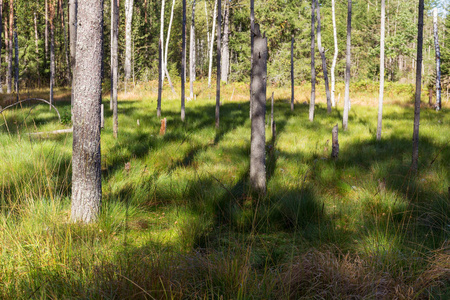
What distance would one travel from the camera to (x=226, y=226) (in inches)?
145

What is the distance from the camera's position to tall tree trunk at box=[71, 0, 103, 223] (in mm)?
3189

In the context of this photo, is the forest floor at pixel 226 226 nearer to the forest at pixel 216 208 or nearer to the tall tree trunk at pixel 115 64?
the forest at pixel 216 208

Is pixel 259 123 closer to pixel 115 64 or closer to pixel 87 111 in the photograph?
pixel 87 111

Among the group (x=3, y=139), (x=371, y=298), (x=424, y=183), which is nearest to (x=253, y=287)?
(x=371, y=298)

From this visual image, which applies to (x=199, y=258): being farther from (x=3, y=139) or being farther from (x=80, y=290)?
(x=3, y=139)

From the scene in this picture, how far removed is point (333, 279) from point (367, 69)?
41.6m

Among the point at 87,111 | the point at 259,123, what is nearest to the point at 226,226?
the point at 259,123

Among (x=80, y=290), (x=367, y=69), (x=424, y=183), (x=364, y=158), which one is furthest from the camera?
(x=367, y=69)

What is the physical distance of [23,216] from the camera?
2932 millimetres

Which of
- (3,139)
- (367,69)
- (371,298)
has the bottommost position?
(371,298)

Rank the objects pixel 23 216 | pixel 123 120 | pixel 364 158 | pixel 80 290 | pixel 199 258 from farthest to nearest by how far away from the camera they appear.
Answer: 1. pixel 123 120
2. pixel 364 158
3. pixel 23 216
4. pixel 199 258
5. pixel 80 290

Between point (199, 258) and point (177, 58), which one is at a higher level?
point (177, 58)

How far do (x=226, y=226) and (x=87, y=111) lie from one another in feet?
6.02

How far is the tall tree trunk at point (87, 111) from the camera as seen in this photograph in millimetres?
3189
